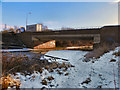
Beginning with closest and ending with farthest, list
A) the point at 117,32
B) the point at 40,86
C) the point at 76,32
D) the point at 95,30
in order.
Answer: the point at 40,86, the point at 117,32, the point at 95,30, the point at 76,32

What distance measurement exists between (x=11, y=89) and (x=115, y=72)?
195 inches

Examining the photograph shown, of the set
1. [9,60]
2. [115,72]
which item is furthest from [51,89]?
[9,60]

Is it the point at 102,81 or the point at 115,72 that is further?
the point at 115,72

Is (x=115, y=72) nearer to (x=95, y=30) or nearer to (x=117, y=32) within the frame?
(x=117, y=32)

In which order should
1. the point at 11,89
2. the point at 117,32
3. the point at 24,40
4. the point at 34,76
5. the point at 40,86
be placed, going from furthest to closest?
1. the point at 24,40
2. the point at 117,32
3. the point at 34,76
4. the point at 40,86
5. the point at 11,89

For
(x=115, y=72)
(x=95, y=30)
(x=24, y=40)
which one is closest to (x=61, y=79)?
(x=115, y=72)

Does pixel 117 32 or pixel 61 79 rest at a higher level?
pixel 117 32

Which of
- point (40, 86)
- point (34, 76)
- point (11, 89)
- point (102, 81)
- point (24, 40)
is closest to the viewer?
point (11, 89)

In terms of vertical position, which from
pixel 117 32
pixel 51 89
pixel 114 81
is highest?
pixel 117 32

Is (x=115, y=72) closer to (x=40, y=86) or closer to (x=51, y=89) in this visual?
(x=51, y=89)

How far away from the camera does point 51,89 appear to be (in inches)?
142

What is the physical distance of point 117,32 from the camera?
55.9 feet

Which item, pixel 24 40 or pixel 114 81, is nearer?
pixel 114 81

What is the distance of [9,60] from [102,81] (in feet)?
19.1
